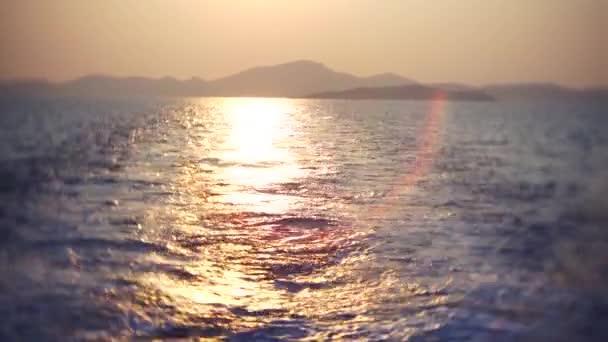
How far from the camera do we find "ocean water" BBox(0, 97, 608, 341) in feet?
19.5

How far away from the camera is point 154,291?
6820mm

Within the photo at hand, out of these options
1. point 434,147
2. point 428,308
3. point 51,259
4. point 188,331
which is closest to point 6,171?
point 51,259

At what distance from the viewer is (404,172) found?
1702cm

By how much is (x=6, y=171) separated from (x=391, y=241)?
38.3 ft

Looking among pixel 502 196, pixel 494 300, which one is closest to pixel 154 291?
pixel 494 300

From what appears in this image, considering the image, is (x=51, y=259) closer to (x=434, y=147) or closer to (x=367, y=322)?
(x=367, y=322)

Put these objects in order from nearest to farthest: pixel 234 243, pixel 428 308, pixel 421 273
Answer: pixel 428 308, pixel 421 273, pixel 234 243

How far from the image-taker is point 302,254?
27.3 feet

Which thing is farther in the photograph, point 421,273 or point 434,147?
point 434,147

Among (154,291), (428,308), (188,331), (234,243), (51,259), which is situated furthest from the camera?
(234,243)

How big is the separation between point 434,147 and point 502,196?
41.8ft

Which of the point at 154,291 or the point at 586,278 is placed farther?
the point at 586,278

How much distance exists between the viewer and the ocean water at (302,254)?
234 inches

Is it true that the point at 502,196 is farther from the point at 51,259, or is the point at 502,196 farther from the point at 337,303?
the point at 51,259
